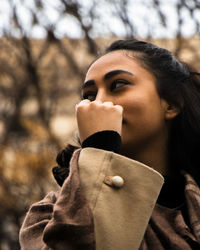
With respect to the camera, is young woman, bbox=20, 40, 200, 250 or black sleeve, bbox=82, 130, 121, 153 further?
black sleeve, bbox=82, 130, 121, 153

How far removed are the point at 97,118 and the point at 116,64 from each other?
40 cm

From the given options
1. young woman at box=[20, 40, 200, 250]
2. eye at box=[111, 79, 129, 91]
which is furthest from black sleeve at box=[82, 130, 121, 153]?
eye at box=[111, 79, 129, 91]

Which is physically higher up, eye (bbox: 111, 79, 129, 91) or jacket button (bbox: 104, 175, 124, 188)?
eye (bbox: 111, 79, 129, 91)

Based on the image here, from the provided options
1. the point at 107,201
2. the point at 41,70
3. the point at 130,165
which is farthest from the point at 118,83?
the point at 41,70

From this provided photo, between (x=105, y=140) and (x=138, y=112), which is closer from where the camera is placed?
(x=105, y=140)

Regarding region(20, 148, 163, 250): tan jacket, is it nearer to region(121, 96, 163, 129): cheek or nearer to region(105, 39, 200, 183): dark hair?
region(121, 96, 163, 129): cheek

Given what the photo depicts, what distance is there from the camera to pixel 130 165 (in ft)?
4.45

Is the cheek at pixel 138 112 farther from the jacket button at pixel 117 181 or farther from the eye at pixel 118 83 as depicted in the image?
the jacket button at pixel 117 181

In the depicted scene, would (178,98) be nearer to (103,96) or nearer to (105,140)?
(103,96)

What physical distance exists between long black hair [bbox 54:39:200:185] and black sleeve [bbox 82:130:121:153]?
1.15 feet

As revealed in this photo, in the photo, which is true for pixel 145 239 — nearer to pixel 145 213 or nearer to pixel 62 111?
pixel 145 213

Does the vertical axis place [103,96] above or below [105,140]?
above

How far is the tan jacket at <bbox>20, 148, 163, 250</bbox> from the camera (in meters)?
1.22

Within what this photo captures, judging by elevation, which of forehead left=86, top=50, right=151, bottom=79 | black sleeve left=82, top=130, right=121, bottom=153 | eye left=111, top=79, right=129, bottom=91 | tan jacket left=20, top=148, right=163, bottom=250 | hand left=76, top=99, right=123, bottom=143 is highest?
forehead left=86, top=50, right=151, bottom=79
